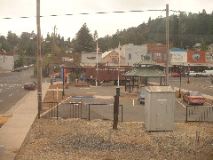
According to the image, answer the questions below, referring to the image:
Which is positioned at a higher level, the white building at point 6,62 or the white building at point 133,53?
the white building at point 133,53

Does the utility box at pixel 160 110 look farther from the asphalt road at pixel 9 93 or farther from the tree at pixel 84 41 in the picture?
the tree at pixel 84 41

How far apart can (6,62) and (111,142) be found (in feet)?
426

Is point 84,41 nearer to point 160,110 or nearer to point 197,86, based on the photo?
point 197,86

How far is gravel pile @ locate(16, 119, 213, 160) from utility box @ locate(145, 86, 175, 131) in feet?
1.49

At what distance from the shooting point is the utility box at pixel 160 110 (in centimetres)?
2286

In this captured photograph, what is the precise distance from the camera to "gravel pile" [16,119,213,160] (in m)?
17.3

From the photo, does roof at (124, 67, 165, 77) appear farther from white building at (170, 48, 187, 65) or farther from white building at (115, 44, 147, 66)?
white building at (170, 48, 187, 65)

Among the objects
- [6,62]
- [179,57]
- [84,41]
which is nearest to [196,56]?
[179,57]

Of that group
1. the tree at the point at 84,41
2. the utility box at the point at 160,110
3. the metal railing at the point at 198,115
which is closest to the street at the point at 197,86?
the metal railing at the point at 198,115

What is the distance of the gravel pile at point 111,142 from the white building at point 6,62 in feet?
393

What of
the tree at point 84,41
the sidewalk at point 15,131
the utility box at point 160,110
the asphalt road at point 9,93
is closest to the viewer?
the sidewalk at point 15,131

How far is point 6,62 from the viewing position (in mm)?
145625

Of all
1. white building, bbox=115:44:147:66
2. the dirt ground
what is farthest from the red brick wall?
the dirt ground

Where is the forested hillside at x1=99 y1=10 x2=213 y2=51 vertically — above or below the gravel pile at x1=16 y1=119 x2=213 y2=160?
above
